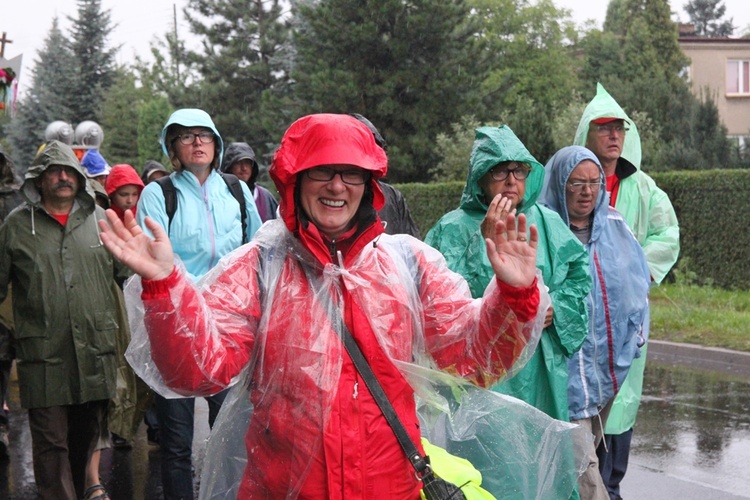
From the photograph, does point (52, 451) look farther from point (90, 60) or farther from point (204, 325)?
point (90, 60)

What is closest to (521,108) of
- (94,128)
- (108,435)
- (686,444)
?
(94,128)

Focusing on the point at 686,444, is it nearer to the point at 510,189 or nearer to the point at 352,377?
the point at 510,189

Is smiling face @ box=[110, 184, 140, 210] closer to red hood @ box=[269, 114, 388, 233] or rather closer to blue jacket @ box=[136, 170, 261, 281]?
blue jacket @ box=[136, 170, 261, 281]

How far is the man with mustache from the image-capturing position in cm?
566

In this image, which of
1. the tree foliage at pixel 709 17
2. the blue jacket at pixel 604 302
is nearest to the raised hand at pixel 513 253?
the blue jacket at pixel 604 302

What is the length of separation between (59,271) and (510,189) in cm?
Result: 255

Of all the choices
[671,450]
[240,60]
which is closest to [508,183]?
[671,450]

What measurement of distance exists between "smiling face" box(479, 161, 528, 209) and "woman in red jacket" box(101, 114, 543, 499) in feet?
5.83

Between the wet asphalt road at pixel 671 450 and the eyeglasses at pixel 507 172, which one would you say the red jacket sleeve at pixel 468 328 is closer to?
the eyeglasses at pixel 507 172

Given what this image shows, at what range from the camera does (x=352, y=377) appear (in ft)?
9.20

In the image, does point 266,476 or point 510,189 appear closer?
point 266,476

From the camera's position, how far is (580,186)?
5.37 meters

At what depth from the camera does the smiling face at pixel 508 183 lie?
4.79m

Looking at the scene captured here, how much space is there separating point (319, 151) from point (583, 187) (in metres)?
2.78
